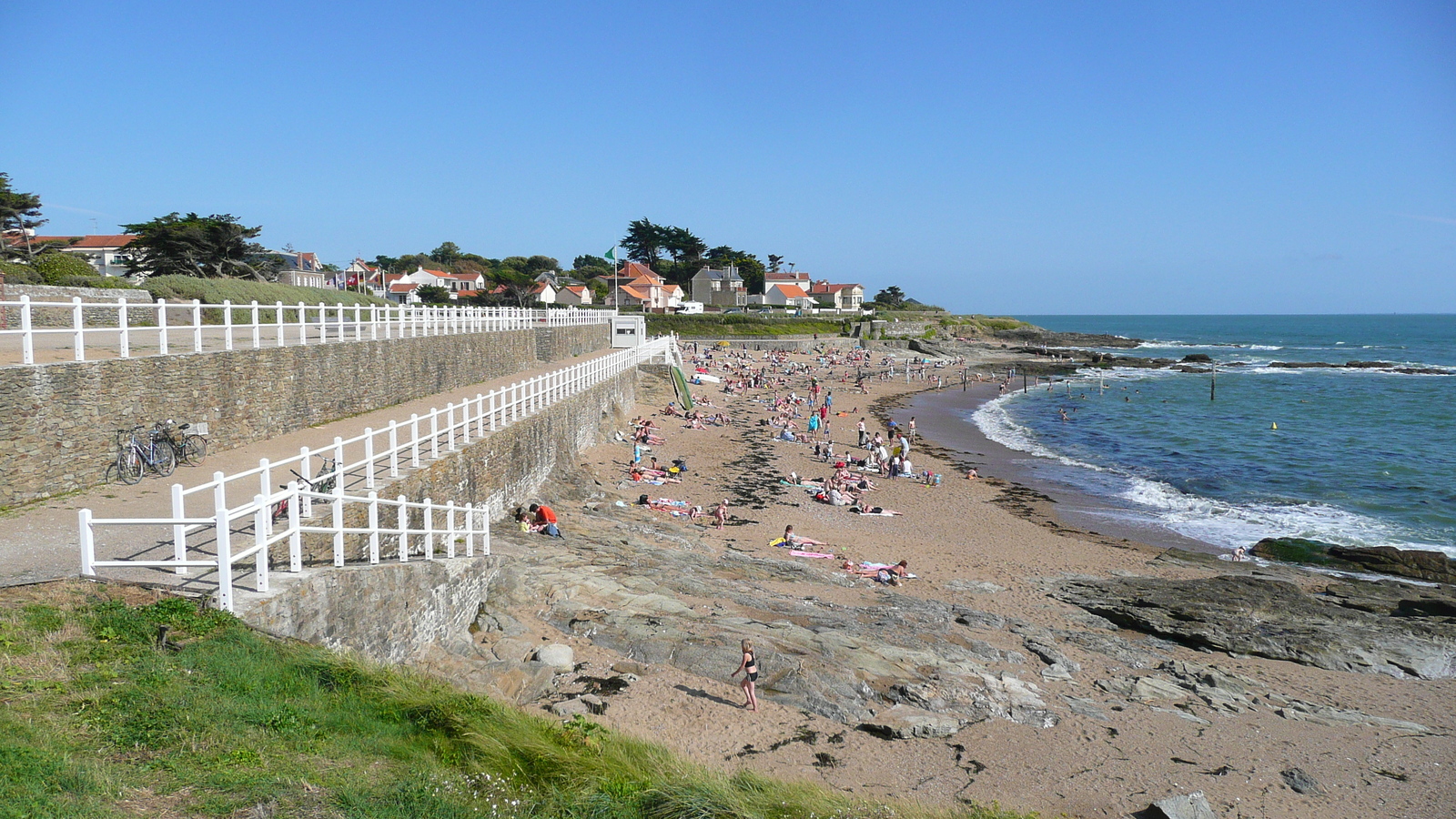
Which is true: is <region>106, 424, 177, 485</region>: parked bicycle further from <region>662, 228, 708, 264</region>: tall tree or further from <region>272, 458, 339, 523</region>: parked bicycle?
<region>662, 228, 708, 264</region>: tall tree

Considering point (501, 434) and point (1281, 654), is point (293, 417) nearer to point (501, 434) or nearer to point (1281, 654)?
point (501, 434)

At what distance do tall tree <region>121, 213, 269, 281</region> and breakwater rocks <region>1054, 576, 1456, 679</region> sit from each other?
37886 mm

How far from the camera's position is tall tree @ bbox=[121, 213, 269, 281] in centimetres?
3819

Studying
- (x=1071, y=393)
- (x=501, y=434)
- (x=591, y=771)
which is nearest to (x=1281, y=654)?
(x=591, y=771)

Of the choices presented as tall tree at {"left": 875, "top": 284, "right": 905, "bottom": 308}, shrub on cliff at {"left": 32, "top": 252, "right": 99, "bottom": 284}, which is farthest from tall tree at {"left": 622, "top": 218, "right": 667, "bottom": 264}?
shrub on cliff at {"left": 32, "top": 252, "right": 99, "bottom": 284}

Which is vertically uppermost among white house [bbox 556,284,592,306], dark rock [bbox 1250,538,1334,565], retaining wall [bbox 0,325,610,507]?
white house [bbox 556,284,592,306]

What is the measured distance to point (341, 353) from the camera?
1583cm

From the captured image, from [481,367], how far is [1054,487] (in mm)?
17032

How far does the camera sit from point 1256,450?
31703 mm

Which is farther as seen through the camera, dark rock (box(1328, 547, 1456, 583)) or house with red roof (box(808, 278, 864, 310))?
house with red roof (box(808, 278, 864, 310))

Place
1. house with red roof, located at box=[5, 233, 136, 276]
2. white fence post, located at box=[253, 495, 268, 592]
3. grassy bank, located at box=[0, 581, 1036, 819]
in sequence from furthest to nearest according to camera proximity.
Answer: house with red roof, located at box=[5, 233, 136, 276], white fence post, located at box=[253, 495, 268, 592], grassy bank, located at box=[0, 581, 1036, 819]

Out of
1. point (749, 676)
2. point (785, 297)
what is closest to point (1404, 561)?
point (749, 676)

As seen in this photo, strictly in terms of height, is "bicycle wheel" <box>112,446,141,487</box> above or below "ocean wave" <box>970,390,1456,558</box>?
above

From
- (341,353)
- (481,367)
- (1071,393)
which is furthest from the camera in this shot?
(1071,393)
